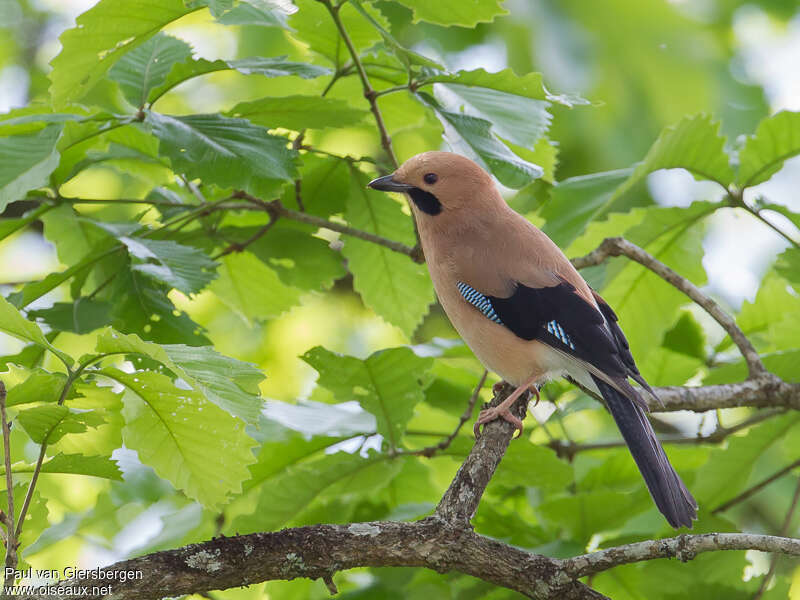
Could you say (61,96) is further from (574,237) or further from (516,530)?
(516,530)

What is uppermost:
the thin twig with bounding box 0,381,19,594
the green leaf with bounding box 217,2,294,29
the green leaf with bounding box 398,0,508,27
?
the green leaf with bounding box 217,2,294,29

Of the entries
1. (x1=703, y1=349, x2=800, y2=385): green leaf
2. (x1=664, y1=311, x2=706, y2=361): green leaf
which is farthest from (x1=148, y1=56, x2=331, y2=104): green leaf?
(x1=664, y1=311, x2=706, y2=361): green leaf

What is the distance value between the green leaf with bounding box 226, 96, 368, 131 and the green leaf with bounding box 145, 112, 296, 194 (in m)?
0.18

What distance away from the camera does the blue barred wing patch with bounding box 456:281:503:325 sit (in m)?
4.07

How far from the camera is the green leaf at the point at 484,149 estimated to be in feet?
10.9

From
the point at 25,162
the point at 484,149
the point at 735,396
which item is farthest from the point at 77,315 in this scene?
the point at 735,396

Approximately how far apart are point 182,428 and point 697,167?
252 cm

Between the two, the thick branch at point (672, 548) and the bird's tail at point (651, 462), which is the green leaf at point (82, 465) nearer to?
the thick branch at point (672, 548)

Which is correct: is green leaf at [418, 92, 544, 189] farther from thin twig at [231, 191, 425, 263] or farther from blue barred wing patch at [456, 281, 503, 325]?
blue barred wing patch at [456, 281, 503, 325]

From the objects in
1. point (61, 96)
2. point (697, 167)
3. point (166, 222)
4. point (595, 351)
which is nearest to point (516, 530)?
point (595, 351)

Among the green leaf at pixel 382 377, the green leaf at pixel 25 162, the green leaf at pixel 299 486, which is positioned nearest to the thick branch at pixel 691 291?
the green leaf at pixel 382 377

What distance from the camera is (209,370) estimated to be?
2.47 m

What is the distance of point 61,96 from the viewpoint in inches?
130

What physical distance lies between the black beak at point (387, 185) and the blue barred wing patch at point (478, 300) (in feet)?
1.71
